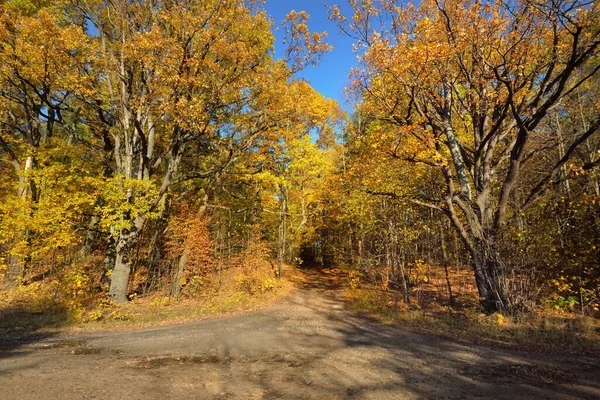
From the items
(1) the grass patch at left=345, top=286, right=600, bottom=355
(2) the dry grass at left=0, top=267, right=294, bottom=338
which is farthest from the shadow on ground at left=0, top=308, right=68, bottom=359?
(1) the grass patch at left=345, top=286, right=600, bottom=355

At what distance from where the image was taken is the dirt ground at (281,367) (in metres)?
5.04

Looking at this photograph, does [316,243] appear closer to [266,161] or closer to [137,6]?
[266,161]

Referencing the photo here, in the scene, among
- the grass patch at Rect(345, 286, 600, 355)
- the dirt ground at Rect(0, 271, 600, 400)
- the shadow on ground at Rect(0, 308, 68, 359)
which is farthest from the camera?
the shadow on ground at Rect(0, 308, 68, 359)

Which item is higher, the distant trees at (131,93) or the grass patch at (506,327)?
the distant trees at (131,93)

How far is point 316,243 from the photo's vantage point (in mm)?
34125

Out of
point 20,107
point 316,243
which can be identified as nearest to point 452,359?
point 20,107

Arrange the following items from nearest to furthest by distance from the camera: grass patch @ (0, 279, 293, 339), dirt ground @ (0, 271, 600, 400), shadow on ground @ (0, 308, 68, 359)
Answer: dirt ground @ (0, 271, 600, 400) → shadow on ground @ (0, 308, 68, 359) → grass patch @ (0, 279, 293, 339)

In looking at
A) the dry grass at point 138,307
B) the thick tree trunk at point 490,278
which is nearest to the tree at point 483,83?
the thick tree trunk at point 490,278

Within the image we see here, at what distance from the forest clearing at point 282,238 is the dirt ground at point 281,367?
0.07 metres

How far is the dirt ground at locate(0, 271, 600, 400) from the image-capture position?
198 inches

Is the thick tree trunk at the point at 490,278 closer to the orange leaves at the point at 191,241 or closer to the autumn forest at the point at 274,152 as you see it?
the autumn forest at the point at 274,152

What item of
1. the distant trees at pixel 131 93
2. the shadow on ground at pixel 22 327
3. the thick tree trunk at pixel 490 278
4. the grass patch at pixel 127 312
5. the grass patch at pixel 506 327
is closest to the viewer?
the grass patch at pixel 506 327

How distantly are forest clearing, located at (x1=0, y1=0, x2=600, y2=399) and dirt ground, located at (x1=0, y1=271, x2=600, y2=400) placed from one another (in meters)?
0.07

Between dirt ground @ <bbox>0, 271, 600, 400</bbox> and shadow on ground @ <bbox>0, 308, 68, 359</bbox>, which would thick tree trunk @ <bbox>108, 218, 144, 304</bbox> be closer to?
shadow on ground @ <bbox>0, 308, 68, 359</bbox>
